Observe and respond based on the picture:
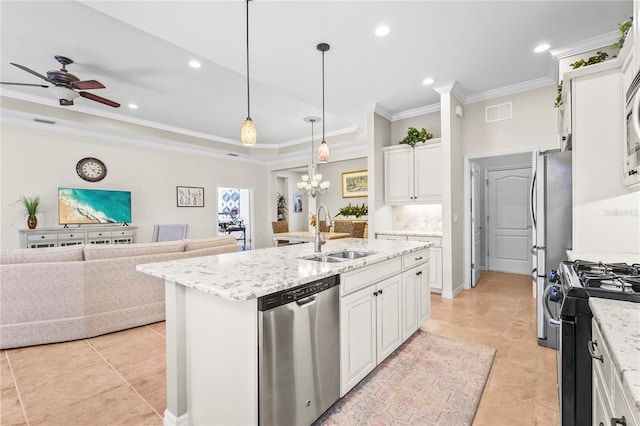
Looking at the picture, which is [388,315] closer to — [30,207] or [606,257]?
[606,257]

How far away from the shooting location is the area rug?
5.89ft

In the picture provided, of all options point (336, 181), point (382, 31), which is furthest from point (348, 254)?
point (336, 181)

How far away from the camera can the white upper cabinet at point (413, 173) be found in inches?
178

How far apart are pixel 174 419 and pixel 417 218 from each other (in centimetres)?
433

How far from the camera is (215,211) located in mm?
7801

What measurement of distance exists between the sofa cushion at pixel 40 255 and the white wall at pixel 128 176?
335 centimetres

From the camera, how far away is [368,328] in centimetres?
210

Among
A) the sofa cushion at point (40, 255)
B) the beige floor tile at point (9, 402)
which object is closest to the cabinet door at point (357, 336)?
the beige floor tile at point (9, 402)

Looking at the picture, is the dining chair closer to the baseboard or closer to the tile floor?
the tile floor

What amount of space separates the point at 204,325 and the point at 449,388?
1.71 metres

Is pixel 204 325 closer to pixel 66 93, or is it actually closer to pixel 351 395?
pixel 351 395

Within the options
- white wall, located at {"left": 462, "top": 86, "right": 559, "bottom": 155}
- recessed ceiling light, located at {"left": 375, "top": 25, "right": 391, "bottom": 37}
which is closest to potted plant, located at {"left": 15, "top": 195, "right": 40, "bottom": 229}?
recessed ceiling light, located at {"left": 375, "top": 25, "right": 391, "bottom": 37}

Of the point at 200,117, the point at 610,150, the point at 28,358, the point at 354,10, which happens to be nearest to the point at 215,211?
the point at 200,117

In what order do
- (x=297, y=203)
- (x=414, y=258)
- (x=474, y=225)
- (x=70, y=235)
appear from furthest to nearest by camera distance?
(x=297, y=203) < (x=70, y=235) < (x=474, y=225) < (x=414, y=258)
